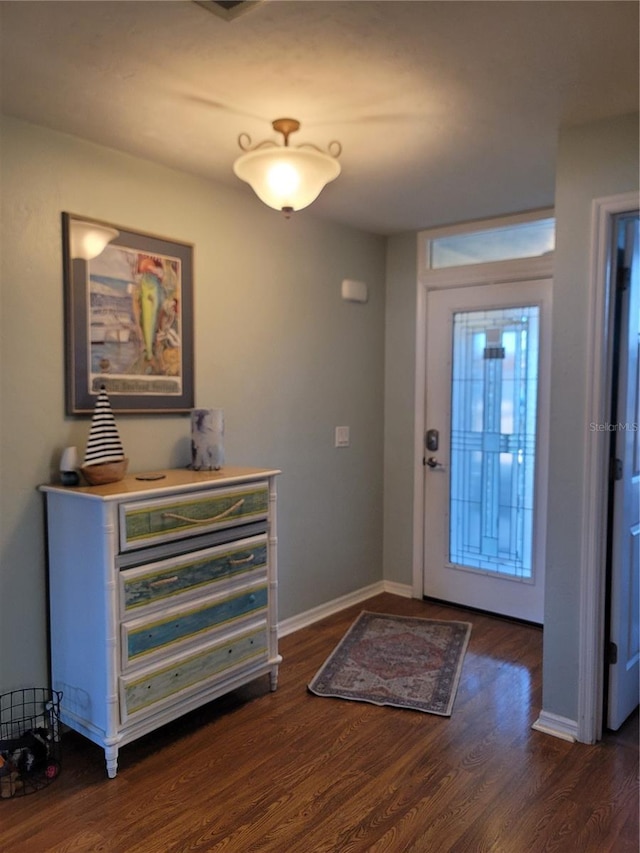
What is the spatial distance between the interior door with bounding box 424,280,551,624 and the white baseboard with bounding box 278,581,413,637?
22 cm

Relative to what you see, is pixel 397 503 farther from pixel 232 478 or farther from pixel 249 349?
pixel 232 478

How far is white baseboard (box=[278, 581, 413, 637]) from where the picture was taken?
344cm

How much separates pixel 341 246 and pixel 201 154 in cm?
125

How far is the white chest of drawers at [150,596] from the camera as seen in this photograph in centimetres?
214

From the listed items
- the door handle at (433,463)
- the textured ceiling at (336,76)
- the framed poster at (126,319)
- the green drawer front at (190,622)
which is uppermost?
the textured ceiling at (336,76)

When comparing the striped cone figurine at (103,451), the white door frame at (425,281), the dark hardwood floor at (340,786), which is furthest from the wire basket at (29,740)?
the white door frame at (425,281)

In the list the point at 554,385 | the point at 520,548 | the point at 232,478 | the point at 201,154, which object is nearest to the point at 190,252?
the point at 201,154

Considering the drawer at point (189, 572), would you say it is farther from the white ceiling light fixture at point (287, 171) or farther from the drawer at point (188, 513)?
the white ceiling light fixture at point (287, 171)

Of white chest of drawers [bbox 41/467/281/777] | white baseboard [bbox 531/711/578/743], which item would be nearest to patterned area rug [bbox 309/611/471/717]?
white baseboard [bbox 531/711/578/743]

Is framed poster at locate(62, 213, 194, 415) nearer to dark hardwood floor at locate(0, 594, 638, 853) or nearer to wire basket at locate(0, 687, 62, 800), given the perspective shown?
wire basket at locate(0, 687, 62, 800)

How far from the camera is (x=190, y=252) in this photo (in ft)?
9.33

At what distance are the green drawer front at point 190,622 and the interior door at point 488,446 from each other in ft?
5.19

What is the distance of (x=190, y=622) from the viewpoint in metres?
2.37

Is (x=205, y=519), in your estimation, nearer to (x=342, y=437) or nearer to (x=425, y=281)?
(x=342, y=437)
